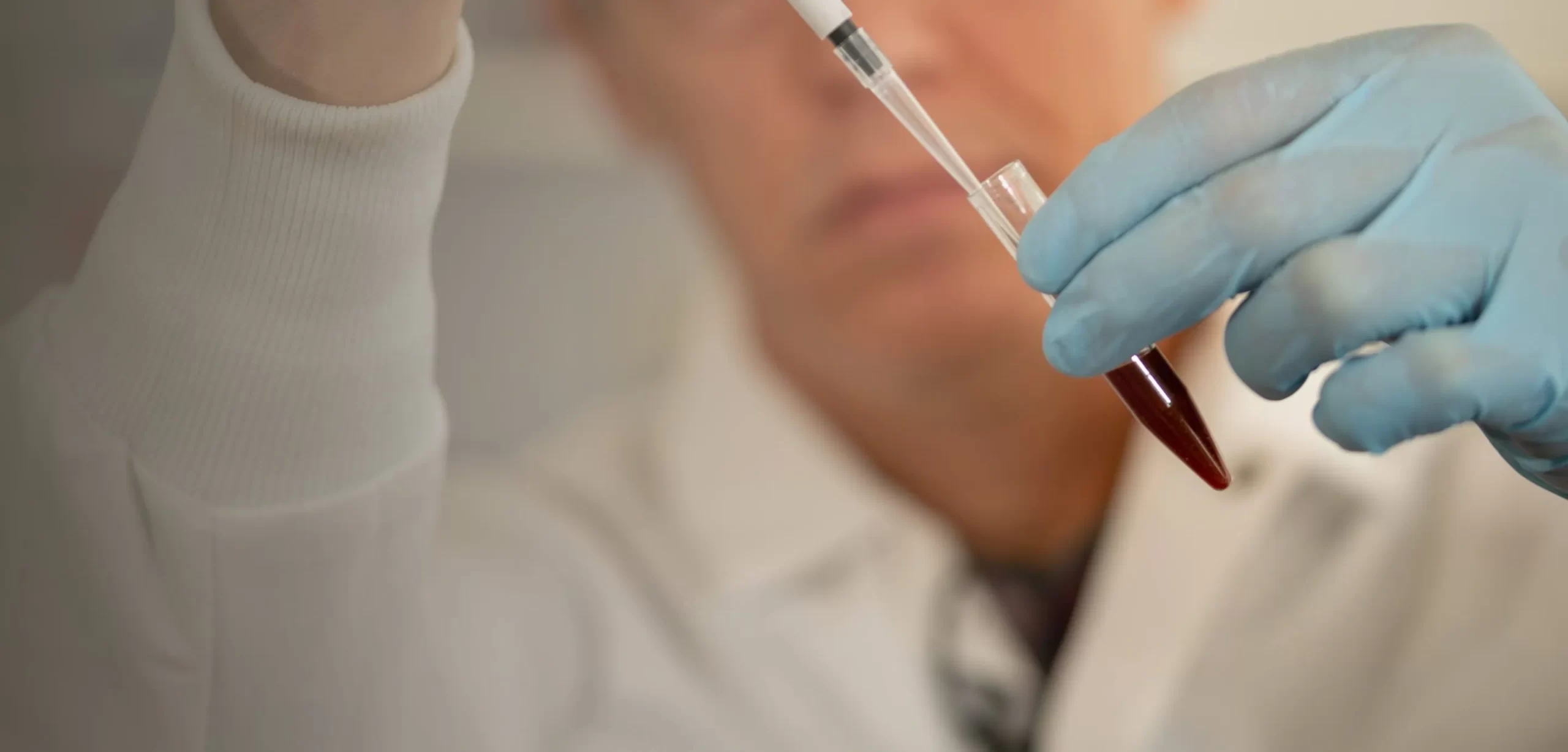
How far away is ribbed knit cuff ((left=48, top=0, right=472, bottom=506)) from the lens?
477 mm

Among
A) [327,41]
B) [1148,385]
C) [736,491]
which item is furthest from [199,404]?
[1148,385]

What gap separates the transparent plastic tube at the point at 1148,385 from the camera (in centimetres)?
49

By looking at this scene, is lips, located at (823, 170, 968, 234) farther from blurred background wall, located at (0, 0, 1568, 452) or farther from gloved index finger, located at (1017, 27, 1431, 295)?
gloved index finger, located at (1017, 27, 1431, 295)

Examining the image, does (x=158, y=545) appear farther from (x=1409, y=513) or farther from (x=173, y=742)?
(x=1409, y=513)

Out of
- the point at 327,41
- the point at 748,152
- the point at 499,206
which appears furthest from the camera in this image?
the point at 748,152

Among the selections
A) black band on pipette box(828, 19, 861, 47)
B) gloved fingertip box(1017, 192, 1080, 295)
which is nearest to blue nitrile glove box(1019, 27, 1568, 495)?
gloved fingertip box(1017, 192, 1080, 295)

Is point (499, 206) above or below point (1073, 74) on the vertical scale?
above

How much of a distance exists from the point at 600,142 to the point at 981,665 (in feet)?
1.47

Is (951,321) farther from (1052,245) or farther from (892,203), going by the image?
(1052,245)

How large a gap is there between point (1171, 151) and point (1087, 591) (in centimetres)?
39

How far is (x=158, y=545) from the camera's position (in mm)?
499

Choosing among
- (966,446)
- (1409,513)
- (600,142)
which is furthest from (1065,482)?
(600,142)

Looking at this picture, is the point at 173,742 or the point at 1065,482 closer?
the point at 173,742

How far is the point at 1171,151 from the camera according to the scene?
1.71 feet
